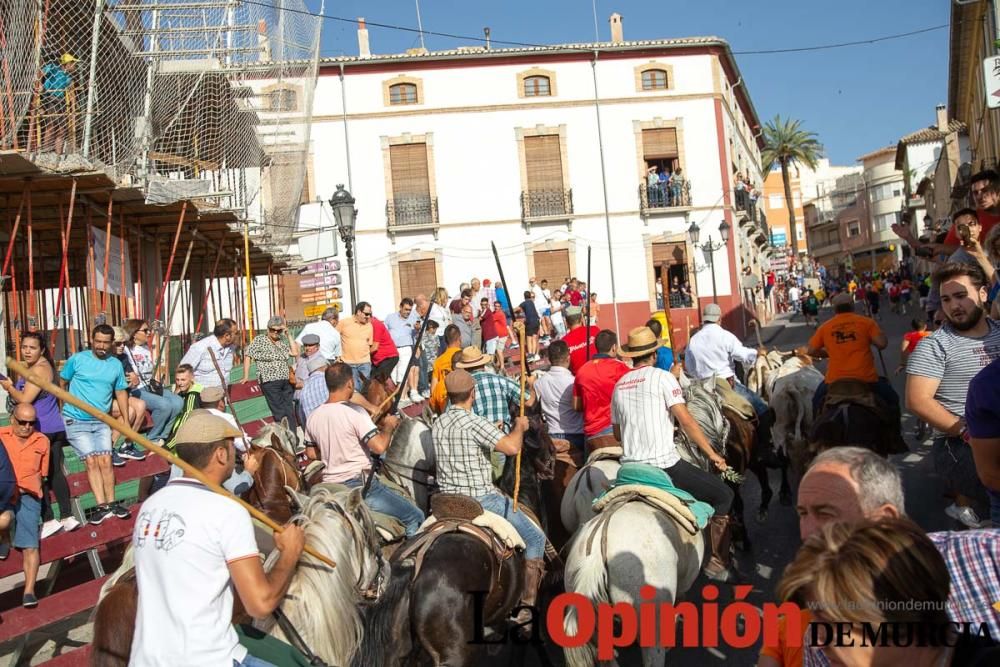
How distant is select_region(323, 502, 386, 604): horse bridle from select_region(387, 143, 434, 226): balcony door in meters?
29.1

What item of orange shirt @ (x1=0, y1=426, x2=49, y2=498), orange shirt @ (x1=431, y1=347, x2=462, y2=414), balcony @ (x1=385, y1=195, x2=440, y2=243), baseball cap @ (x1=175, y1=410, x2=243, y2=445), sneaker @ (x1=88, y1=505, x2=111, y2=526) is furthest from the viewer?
balcony @ (x1=385, y1=195, x2=440, y2=243)

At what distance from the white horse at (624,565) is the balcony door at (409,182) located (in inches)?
1128

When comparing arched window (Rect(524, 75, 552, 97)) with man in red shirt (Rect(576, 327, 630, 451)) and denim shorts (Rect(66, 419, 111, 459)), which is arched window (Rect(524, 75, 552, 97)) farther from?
denim shorts (Rect(66, 419, 111, 459))

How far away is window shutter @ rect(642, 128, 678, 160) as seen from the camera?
33.8m

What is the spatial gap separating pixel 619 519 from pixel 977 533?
312 centimetres

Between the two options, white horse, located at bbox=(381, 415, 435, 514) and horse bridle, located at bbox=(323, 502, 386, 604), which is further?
white horse, located at bbox=(381, 415, 435, 514)

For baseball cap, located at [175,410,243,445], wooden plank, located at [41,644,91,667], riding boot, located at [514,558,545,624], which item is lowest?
wooden plank, located at [41,644,91,667]

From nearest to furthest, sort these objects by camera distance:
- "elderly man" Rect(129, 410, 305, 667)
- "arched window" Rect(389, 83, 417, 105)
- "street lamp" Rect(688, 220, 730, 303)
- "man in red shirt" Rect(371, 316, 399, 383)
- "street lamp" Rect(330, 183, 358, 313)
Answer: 1. "elderly man" Rect(129, 410, 305, 667)
2. "man in red shirt" Rect(371, 316, 399, 383)
3. "street lamp" Rect(330, 183, 358, 313)
4. "street lamp" Rect(688, 220, 730, 303)
5. "arched window" Rect(389, 83, 417, 105)

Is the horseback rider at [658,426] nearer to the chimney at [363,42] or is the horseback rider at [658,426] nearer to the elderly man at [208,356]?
the elderly man at [208,356]

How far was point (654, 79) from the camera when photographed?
3416cm

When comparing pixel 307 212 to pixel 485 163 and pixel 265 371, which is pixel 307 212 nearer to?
pixel 485 163

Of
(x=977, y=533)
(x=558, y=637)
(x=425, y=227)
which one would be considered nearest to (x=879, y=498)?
(x=977, y=533)

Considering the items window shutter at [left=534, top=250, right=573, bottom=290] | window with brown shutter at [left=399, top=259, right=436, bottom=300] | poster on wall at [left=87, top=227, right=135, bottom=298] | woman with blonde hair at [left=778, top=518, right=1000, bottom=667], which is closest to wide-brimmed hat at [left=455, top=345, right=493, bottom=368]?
poster on wall at [left=87, top=227, right=135, bottom=298]

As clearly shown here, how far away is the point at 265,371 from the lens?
11672mm
